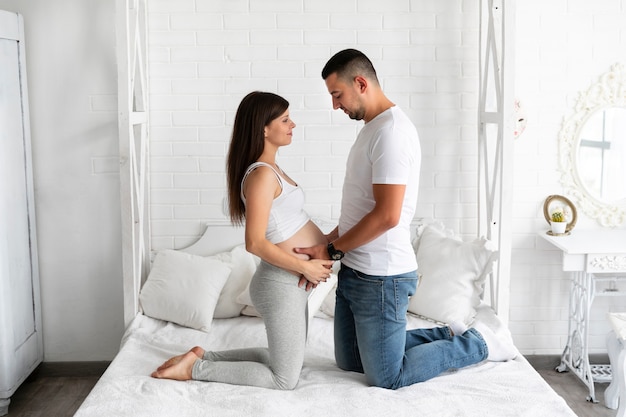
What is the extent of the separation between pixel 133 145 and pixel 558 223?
236cm

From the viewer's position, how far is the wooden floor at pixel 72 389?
3779 millimetres

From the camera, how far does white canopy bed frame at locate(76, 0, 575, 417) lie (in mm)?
2703

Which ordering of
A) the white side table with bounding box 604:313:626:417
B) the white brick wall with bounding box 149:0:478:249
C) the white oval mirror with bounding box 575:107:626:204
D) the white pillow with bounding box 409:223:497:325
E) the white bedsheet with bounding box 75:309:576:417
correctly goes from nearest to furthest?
the white bedsheet with bounding box 75:309:576:417, the white side table with bounding box 604:313:626:417, the white pillow with bounding box 409:223:497:325, the white brick wall with bounding box 149:0:478:249, the white oval mirror with bounding box 575:107:626:204

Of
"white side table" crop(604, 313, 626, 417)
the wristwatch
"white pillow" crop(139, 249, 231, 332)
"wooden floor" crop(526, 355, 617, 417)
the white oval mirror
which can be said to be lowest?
"wooden floor" crop(526, 355, 617, 417)

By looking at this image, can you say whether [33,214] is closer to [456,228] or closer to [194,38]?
[194,38]

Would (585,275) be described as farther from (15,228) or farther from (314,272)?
(15,228)

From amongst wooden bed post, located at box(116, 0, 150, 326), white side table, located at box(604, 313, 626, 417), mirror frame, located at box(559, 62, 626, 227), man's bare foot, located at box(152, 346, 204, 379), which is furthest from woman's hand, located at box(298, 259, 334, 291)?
mirror frame, located at box(559, 62, 626, 227)

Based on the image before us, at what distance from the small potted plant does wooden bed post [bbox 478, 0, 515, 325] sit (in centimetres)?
34

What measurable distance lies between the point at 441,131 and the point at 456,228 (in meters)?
0.57

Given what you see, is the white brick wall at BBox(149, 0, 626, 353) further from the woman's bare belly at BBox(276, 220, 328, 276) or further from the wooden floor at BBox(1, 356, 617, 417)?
the woman's bare belly at BBox(276, 220, 328, 276)

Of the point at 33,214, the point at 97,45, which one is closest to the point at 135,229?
the point at 33,214

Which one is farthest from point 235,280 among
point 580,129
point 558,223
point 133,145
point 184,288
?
point 580,129

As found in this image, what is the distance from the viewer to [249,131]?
2.86 m

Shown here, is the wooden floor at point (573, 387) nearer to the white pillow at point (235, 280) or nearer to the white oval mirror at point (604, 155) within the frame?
the white oval mirror at point (604, 155)
